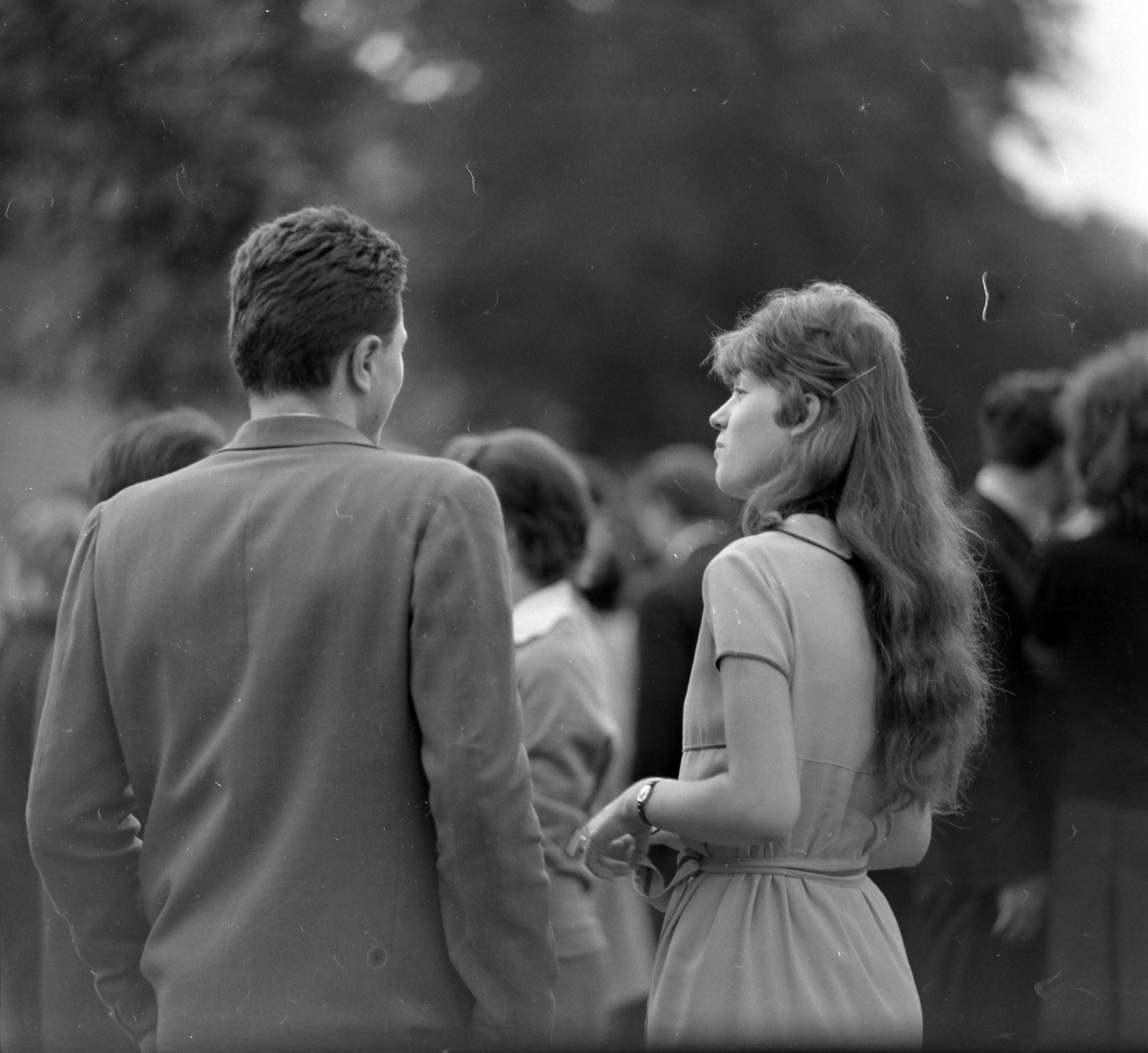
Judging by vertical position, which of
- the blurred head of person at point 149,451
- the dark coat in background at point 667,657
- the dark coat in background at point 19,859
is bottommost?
the dark coat in background at point 19,859

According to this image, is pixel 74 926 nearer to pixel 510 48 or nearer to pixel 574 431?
pixel 510 48

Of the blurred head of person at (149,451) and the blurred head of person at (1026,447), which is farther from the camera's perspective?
the blurred head of person at (1026,447)

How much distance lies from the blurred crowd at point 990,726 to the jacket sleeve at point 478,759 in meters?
0.76

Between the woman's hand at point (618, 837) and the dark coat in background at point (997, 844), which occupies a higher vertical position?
the woman's hand at point (618, 837)

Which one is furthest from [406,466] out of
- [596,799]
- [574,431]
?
[574,431]

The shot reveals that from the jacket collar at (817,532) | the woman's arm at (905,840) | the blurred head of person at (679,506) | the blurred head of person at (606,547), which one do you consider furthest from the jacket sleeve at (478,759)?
the blurred head of person at (606,547)

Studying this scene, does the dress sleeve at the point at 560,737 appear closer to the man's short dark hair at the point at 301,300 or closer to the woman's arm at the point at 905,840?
the woman's arm at the point at 905,840

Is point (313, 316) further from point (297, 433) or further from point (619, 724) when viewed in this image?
point (619, 724)

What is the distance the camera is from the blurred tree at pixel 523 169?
292cm

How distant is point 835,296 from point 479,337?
6.78ft

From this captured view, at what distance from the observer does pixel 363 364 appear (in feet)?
5.27

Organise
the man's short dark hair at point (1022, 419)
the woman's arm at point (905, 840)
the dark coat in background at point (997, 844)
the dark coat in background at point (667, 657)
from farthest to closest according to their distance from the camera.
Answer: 1. the man's short dark hair at point (1022, 419)
2. the dark coat in background at point (997, 844)
3. the dark coat in background at point (667, 657)
4. the woman's arm at point (905, 840)

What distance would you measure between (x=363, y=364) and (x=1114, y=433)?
5.52ft

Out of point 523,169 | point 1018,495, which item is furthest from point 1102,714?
point 523,169
